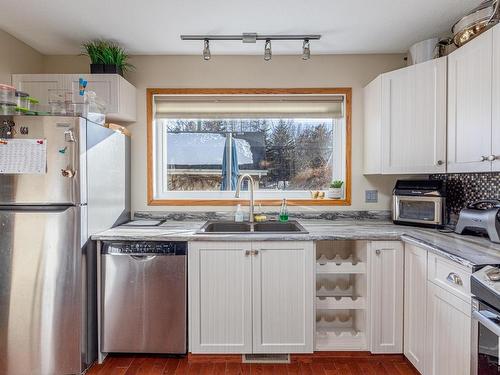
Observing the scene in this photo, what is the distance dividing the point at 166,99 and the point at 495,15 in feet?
7.65

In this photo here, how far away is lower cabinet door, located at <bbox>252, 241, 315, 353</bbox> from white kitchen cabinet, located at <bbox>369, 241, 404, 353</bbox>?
421mm

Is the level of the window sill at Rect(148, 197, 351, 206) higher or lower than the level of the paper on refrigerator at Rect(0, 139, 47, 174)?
lower

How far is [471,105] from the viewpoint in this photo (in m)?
1.81

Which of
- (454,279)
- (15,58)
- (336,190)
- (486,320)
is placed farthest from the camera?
(336,190)

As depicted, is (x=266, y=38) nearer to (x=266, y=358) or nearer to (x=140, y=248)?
(x=140, y=248)

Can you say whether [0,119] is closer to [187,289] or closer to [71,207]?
[71,207]

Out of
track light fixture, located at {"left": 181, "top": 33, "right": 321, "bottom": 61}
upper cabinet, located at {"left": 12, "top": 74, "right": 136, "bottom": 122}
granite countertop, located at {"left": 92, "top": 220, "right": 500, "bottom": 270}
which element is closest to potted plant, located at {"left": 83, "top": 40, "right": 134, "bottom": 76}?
upper cabinet, located at {"left": 12, "top": 74, "right": 136, "bottom": 122}

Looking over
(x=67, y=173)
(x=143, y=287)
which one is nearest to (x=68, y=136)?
(x=67, y=173)

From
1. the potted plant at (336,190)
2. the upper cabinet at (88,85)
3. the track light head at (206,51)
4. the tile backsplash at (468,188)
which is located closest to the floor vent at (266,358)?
the potted plant at (336,190)

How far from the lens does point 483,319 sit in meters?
1.27

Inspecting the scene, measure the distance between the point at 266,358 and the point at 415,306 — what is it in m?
1.03

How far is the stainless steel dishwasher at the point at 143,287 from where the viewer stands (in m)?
2.05

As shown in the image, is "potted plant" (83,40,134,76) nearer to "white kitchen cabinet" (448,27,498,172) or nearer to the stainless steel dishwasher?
the stainless steel dishwasher

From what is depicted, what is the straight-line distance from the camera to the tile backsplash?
6.69 feet
